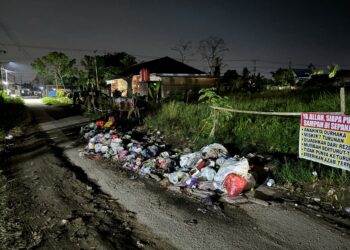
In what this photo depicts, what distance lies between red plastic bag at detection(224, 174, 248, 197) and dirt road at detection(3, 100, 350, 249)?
37 centimetres

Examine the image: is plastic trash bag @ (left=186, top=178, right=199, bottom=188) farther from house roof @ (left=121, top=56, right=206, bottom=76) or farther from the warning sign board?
house roof @ (left=121, top=56, right=206, bottom=76)

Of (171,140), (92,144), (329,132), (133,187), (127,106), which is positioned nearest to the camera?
(329,132)

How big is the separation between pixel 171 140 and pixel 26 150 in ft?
14.4

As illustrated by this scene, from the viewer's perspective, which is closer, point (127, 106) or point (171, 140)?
point (171, 140)

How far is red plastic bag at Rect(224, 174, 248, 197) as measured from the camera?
4.69 m

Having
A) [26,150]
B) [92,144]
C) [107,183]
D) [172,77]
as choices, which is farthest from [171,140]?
[172,77]

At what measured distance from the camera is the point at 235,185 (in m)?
4.70

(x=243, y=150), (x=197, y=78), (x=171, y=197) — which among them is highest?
(x=197, y=78)

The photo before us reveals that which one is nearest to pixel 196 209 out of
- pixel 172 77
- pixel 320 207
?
pixel 320 207

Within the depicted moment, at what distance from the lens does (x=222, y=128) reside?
838cm

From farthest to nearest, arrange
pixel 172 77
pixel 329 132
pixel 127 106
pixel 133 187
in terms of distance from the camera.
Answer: pixel 172 77
pixel 127 106
pixel 133 187
pixel 329 132

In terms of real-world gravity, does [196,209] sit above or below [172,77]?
below

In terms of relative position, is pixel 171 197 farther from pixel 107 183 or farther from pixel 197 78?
pixel 197 78

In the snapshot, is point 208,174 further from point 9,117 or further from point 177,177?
point 9,117
